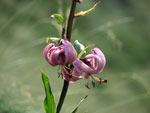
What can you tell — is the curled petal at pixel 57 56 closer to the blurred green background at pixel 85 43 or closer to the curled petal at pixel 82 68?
the curled petal at pixel 82 68

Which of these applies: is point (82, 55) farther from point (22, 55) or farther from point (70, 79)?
point (22, 55)

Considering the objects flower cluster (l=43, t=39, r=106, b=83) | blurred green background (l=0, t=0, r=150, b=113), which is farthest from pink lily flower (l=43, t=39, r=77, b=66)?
blurred green background (l=0, t=0, r=150, b=113)

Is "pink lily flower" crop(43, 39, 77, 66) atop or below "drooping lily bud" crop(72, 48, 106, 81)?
atop

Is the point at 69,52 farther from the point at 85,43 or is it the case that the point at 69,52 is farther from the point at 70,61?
the point at 85,43

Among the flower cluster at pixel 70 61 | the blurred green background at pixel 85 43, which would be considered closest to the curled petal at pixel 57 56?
the flower cluster at pixel 70 61

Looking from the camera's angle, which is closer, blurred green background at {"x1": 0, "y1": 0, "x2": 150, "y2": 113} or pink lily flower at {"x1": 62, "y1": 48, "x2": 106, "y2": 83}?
pink lily flower at {"x1": 62, "y1": 48, "x2": 106, "y2": 83}

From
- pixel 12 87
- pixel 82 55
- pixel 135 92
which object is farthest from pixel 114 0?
pixel 82 55

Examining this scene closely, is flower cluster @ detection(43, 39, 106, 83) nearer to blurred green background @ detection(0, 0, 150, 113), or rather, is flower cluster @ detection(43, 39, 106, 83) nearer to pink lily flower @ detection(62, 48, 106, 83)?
pink lily flower @ detection(62, 48, 106, 83)
